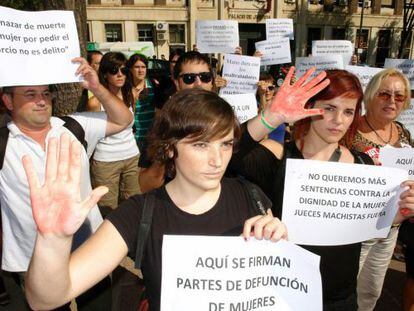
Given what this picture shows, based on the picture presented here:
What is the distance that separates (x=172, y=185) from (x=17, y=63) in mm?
1237

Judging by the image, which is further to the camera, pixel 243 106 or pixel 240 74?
pixel 240 74

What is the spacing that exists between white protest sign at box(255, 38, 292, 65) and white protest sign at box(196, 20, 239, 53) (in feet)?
1.52

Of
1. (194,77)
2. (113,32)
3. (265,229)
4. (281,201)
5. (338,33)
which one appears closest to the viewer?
(265,229)

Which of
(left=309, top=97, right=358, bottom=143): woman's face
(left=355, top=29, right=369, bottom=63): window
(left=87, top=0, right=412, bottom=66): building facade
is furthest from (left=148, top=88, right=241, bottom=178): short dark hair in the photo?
(left=355, top=29, right=369, bottom=63): window

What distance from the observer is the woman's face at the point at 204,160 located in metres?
1.46

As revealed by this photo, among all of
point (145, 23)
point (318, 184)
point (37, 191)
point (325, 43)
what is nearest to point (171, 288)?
point (37, 191)

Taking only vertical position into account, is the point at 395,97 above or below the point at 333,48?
below

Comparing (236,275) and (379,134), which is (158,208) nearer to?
(236,275)

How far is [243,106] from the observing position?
3928mm

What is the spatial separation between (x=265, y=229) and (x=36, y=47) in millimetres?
1750

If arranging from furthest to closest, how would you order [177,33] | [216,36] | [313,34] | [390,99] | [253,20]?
[313,34], [253,20], [177,33], [216,36], [390,99]

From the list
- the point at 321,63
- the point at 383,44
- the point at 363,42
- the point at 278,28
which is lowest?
the point at 321,63

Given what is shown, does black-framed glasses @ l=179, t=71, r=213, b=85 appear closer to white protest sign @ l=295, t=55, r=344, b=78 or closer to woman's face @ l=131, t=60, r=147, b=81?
woman's face @ l=131, t=60, r=147, b=81

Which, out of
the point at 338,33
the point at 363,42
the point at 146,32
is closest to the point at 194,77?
the point at 146,32
